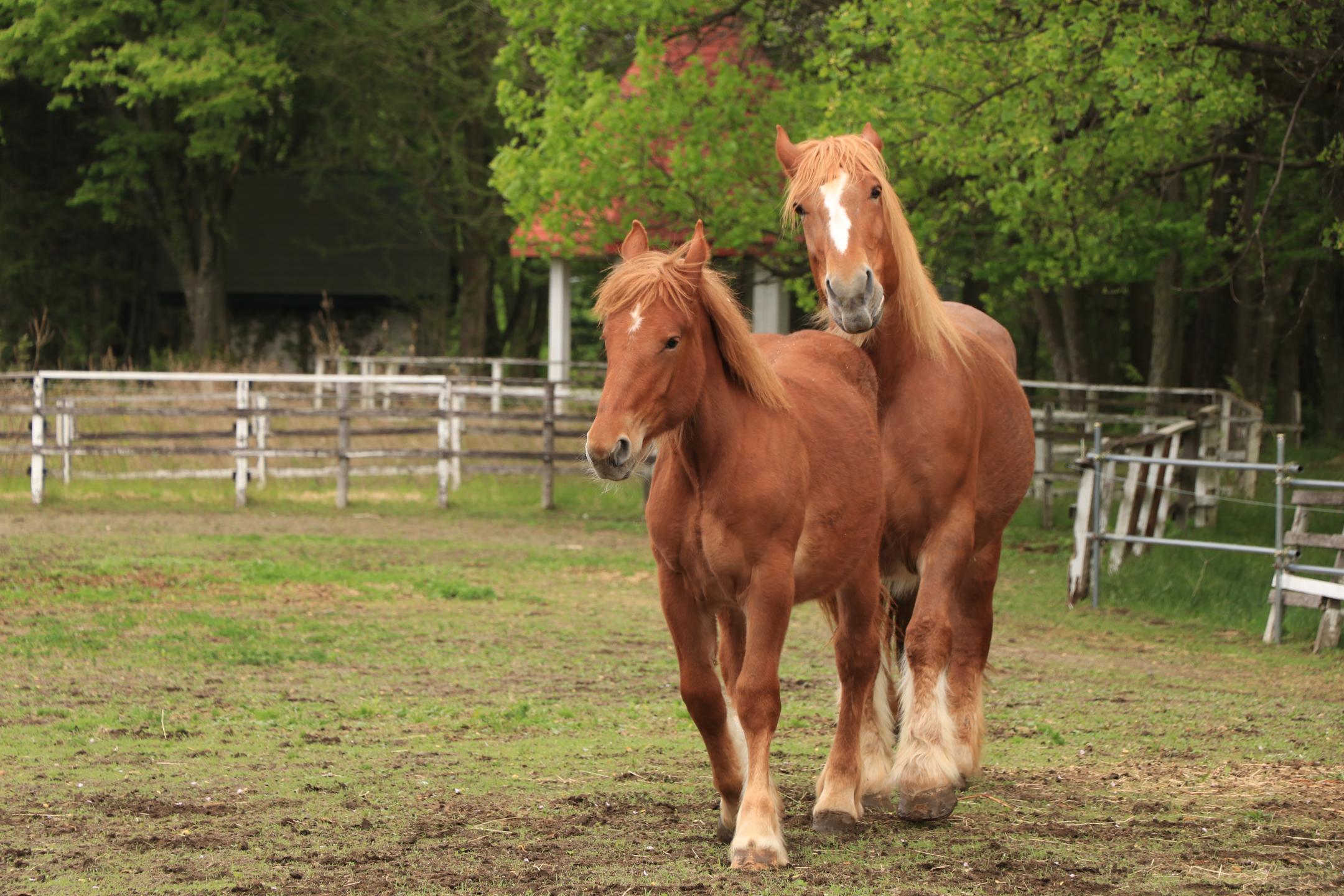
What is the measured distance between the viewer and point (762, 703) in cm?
444

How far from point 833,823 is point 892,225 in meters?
2.15

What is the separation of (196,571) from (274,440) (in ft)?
29.4

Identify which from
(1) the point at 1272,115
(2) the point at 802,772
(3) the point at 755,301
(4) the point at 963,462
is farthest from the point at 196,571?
(3) the point at 755,301

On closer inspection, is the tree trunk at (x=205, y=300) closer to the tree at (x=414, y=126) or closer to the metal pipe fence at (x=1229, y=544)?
the tree at (x=414, y=126)

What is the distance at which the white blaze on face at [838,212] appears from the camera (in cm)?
491

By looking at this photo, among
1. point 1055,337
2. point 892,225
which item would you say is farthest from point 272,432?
point 892,225

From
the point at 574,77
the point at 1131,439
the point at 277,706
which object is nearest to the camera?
the point at 277,706

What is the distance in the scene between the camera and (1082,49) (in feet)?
40.4

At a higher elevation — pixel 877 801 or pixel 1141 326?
pixel 1141 326

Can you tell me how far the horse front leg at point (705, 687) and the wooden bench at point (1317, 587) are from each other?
599 cm

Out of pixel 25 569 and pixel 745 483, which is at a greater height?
pixel 745 483

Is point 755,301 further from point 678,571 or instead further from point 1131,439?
point 678,571

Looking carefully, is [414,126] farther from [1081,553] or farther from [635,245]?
[635,245]

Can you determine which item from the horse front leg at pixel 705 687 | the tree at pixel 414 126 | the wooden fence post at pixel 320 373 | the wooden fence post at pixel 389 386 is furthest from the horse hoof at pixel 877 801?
the tree at pixel 414 126
